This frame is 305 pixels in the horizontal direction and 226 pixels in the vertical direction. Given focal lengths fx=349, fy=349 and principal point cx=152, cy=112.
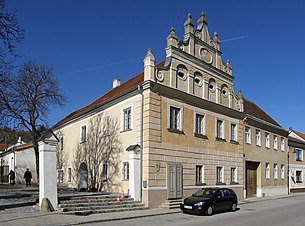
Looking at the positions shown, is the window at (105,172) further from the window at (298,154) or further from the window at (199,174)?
the window at (298,154)

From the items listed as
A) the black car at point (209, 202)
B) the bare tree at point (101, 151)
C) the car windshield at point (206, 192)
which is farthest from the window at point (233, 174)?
the bare tree at point (101, 151)

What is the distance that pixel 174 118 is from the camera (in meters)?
22.4

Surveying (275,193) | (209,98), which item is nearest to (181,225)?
(209,98)

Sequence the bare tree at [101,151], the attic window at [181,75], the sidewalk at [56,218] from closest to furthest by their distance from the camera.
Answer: the sidewalk at [56,218]
the attic window at [181,75]
the bare tree at [101,151]

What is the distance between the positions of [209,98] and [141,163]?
8108mm

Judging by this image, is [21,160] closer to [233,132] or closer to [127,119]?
[127,119]

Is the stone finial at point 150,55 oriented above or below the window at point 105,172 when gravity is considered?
above

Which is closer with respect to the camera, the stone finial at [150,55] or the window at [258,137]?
the stone finial at [150,55]

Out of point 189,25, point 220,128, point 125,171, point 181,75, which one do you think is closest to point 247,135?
point 220,128

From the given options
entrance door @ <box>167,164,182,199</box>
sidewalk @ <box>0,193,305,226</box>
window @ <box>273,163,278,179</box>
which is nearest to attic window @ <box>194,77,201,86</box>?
entrance door @ <box>167,164,182,199</box>

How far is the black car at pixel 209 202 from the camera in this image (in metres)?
17.9

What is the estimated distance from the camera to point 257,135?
32969mm

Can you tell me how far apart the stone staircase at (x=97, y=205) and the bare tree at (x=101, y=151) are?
4243mm

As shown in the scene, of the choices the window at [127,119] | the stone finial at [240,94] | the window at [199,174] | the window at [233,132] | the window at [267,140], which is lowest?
the window at [199,174]
